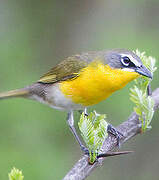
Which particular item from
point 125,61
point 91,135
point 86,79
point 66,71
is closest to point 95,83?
point 86,79

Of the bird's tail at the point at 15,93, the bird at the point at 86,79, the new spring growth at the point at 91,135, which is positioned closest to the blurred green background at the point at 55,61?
the bird's tail at the point at 15,93

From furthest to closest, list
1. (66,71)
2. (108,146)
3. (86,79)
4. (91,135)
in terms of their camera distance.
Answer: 1. (66,71)
2. (86,79)
3. (108,146)
4. (91,135)

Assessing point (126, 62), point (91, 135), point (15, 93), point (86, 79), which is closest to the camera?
point (91, 135)

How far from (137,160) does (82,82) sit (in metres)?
2.82

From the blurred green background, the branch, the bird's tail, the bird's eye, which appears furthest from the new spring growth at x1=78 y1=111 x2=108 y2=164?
the blurred green background

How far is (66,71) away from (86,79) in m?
0.56

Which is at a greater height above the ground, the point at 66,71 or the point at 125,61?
the point at 66,71

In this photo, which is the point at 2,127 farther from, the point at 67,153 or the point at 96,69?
the point at 96,69

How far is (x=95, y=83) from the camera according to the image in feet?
14.3

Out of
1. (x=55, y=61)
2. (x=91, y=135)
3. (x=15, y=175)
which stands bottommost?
(x=15, y=175)

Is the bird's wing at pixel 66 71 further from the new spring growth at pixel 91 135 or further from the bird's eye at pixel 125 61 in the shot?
the new spring growth at pixel 91 135

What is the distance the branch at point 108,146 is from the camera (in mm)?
2258

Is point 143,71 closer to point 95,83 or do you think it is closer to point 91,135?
point 95,83

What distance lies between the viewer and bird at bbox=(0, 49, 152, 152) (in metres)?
4.19
